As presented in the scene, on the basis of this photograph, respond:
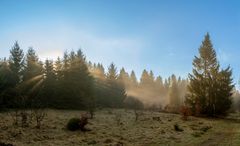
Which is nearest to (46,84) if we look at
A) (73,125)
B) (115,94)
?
(115,94)

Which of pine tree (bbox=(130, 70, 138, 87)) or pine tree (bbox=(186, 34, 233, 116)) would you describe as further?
pine tree (bbox=(130, 70, 138, 87))

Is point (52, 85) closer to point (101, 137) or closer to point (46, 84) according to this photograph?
point (46, 84)

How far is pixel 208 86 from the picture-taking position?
5138cm

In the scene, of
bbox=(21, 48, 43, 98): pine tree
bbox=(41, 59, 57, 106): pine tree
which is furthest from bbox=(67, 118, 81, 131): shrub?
bbox=(21, 48, 43, 98): pine tree

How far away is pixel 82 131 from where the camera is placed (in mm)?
28328

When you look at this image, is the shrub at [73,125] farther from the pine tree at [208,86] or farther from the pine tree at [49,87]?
the pine tree at [208,86]

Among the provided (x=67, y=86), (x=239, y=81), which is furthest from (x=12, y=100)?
(x=239, y=81)

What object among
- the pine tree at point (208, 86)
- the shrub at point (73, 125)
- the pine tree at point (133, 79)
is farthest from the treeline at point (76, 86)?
the pine tree at point (133, 79)

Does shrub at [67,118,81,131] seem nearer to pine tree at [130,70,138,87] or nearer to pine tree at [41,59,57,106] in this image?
pine tree at [41,59,57,106]

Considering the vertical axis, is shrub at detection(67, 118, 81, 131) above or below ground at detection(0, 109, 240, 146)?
above

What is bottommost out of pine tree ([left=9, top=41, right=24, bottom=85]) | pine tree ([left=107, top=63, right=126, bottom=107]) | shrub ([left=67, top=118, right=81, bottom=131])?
shrub ([left=67, top=118, right=81, bottom=131])

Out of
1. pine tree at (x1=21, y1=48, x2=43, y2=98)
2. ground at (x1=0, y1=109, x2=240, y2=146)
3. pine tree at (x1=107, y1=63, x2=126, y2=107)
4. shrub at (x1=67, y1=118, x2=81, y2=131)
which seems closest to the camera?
ground at (x1=0, y1=109, x2=240, y2=146)

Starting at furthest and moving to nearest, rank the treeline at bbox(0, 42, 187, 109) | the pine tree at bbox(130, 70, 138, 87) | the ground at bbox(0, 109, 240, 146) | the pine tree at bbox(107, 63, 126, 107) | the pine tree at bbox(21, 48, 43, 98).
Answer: the pine tree at bbox(130, 70, 138, 87)
the pine tree at bbox(107, 63, 126, 107)
the pine tree at bbox(21, 48, 43, 98)
the treeline at bbox(0, 42, 187, 109)
the ground at bbox(0, 109, 240, 146)

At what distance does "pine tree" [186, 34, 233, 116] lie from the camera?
50500mm
